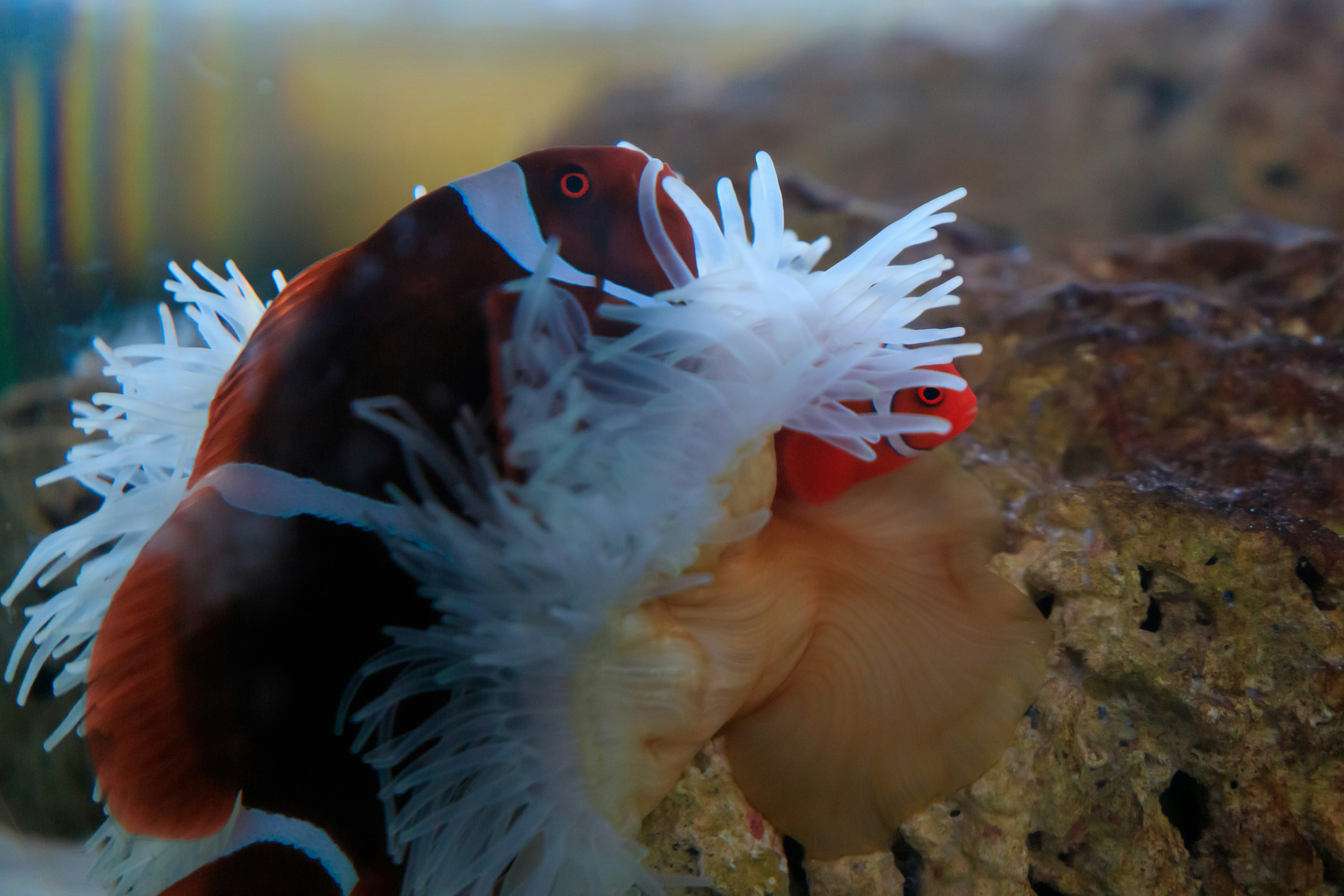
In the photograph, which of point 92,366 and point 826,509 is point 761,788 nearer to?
point 826,509

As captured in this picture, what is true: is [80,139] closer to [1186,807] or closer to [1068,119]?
[1186,807]

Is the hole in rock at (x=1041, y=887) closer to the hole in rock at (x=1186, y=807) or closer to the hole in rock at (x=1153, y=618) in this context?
the hole in rock at (x=1186, y=807)

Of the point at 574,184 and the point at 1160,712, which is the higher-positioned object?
the point at 574,184

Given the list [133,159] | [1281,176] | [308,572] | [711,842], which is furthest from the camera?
[1281,176]

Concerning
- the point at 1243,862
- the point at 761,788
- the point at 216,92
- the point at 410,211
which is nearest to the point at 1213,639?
the point at 1243,862

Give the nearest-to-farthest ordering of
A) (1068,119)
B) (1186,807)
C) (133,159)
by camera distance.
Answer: (1186,807)
(133,159)
(1068,119)

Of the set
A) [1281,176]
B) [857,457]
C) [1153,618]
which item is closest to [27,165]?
[857,457]
